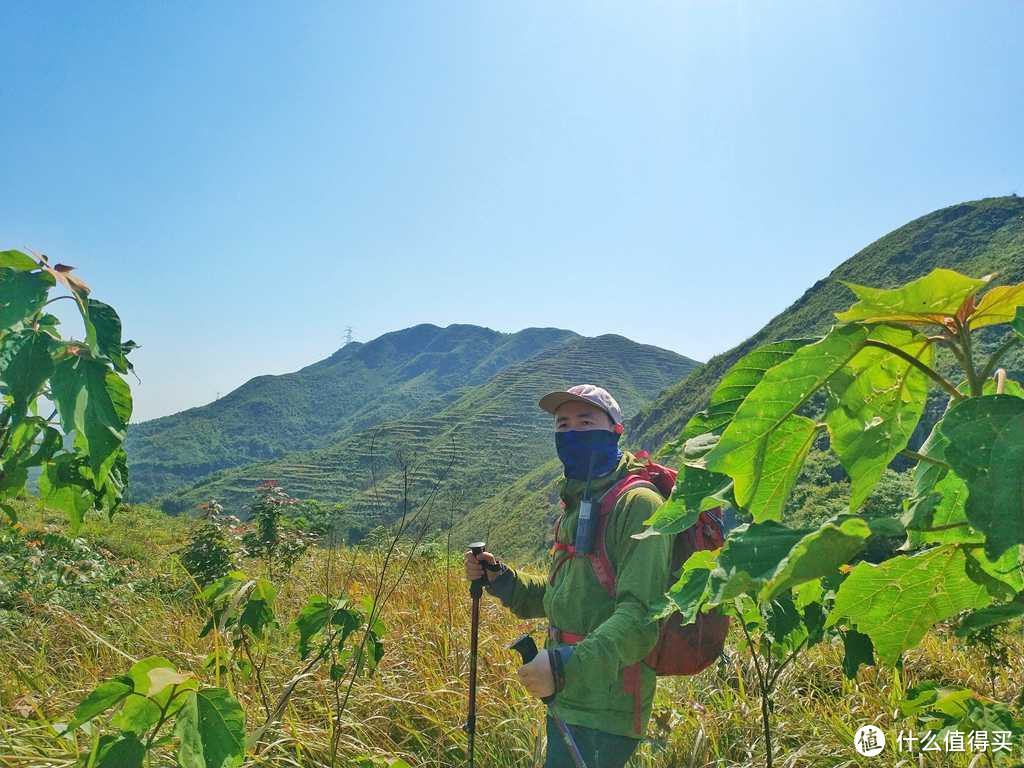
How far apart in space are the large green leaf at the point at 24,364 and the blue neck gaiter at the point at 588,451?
1.62 m

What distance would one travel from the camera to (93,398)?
1026 mm

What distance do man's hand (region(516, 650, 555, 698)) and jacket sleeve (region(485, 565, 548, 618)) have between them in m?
0.73

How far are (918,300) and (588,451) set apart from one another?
1656 millimetres

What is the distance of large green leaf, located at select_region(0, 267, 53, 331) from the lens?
988 mm

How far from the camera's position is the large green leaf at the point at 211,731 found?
100 centimetres

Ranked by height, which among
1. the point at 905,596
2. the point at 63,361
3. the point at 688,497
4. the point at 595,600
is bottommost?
the point at 595,600

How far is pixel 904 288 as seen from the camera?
0.60 metres

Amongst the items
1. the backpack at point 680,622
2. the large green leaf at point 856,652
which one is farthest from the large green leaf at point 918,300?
the backpack at point 680,622

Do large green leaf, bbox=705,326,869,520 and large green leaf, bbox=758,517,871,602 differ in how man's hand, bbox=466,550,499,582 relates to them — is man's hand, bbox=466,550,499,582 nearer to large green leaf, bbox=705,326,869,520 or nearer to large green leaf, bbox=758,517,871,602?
large green leaf, bbox=705,326,869,520

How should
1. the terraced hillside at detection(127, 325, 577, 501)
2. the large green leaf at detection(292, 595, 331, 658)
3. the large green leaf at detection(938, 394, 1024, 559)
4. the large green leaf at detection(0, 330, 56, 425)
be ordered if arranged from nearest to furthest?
the large green leaf at detection(938, 394, 1024, 559) → the large green leaf at detection(0, 330, 56, 425) → the large green leaf at detection(292, 595, 331, 658) → the terraced hillside at detection(127, 325, 577, 501)

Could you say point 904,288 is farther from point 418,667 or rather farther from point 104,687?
point 418,667

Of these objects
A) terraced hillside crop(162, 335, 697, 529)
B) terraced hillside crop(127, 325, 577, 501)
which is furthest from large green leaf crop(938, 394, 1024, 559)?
terraced hillside crop(127, 325, 577, 501)

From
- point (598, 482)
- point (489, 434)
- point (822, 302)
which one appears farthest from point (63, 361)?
point (489, 434)

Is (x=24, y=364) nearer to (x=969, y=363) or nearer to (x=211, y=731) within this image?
(x=211, y=731)
